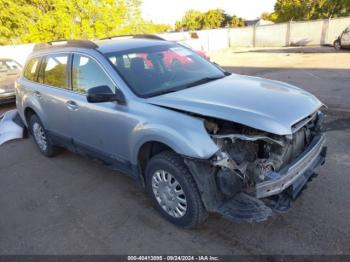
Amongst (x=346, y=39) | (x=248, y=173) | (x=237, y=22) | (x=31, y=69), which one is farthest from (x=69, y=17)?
(x=237, y=22)

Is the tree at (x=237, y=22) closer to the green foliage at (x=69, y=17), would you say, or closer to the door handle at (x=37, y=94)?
the green foliage at (x=69, y=17)

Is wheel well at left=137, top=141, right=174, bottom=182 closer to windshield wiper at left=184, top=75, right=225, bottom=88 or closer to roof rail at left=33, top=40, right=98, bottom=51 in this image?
windshield wiper at left=184, top=75, right=225, bottom=88

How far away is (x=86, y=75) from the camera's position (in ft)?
12.5

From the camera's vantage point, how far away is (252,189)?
263cm

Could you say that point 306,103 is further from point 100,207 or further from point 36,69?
point 36,69

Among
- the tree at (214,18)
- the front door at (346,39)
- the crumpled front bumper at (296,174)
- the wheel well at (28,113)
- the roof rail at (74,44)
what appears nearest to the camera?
the crumpled front bumper at (296,174)

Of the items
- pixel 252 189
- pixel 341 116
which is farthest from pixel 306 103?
pixel 341 116

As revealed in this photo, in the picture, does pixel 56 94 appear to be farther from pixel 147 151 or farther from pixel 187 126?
pixel 187 126

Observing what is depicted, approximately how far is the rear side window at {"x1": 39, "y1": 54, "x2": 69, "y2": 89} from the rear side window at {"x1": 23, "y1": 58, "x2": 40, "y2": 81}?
316 mm

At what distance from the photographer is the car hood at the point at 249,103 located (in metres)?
2.58

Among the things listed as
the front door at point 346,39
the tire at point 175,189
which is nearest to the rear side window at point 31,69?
the tire at point 175,189

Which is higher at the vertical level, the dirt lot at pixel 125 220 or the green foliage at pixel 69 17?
the green foliage at pixel 69 17

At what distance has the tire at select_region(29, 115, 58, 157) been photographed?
5082 mm

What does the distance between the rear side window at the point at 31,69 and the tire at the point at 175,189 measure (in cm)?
307
